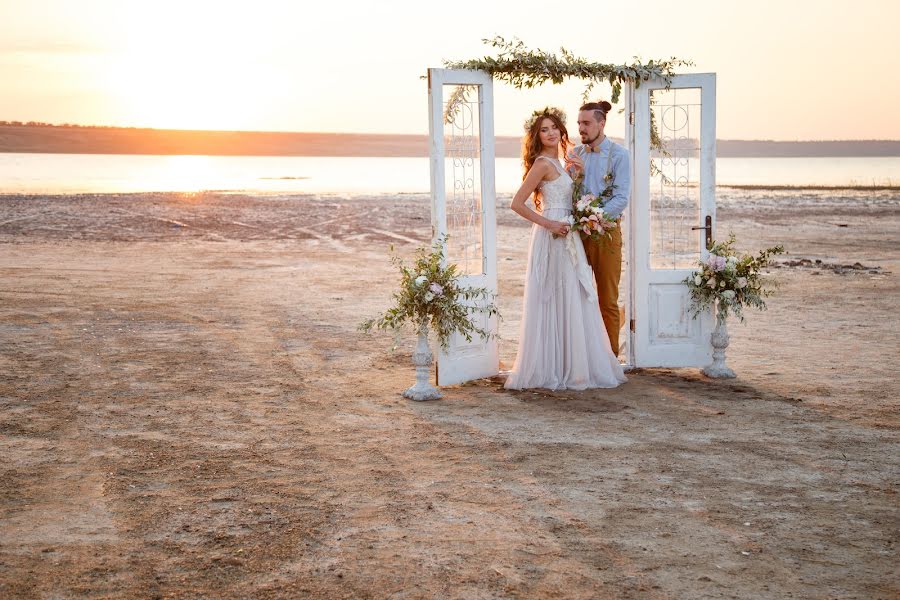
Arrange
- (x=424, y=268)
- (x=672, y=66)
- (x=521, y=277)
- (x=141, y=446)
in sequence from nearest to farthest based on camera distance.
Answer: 1. (x=141, y=446)
2. (x=424, y=268)
3. (x=672, y=66)
4. (x=521, y=277)

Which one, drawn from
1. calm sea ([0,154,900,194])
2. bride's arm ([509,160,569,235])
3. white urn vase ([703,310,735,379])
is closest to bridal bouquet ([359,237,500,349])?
bride's arm ([509,160,569,235])

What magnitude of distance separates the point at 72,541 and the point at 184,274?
10.8 m

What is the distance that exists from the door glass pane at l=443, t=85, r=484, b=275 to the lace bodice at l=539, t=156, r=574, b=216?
57 centimetres

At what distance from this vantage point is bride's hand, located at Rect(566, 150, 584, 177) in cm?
802

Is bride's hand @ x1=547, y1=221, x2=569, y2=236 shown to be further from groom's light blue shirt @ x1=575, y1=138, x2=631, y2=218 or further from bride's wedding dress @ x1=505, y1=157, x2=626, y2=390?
groom's light blue shirt @ x1=575, y1=138, x2=631, y2=218

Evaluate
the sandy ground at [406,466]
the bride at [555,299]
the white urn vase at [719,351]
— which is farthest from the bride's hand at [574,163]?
the sandy ground at [406,466]

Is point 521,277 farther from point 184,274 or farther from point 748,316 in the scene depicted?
point 184,274

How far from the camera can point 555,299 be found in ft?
25.8

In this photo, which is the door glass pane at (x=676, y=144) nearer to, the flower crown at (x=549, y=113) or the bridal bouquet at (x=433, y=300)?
the flower crown at (x=549, y=113)

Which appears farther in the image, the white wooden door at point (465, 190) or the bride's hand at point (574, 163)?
the bride's hand at point (574, 163)

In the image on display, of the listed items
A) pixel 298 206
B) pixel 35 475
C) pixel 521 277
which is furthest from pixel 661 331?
pixel 298 206

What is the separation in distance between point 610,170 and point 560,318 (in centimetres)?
137

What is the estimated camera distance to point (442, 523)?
4922 mm

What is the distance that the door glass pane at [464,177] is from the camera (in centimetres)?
775
